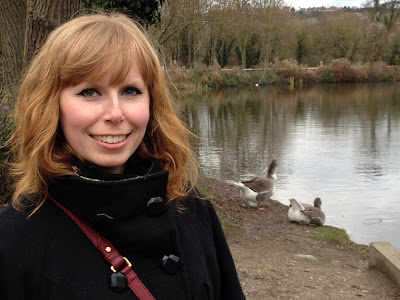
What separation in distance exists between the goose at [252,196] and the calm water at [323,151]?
4.56 feet

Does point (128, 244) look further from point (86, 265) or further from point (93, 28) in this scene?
point (93, 28)

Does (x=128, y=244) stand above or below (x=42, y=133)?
below

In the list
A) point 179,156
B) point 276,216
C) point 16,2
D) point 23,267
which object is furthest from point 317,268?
point 23,267

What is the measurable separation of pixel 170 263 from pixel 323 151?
15.6 metres

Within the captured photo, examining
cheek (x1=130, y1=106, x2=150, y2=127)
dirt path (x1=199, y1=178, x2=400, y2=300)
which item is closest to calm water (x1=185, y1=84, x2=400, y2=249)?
dirt path (x1=199, y1=178, x2=400, y2=300)

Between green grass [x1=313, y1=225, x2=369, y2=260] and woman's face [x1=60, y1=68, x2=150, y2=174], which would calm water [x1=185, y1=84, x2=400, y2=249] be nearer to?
green grass [x1=313, y1=225, x2=369, y2=260]

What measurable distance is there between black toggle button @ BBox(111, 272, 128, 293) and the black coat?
18mm

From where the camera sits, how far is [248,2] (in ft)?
128

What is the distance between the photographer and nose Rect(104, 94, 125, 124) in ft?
4.95

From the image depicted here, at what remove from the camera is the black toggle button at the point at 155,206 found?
1.52m

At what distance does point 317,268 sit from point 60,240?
6.11 metres

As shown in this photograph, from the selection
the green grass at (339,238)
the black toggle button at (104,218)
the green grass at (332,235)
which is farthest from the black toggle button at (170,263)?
the green grass at (332,235)

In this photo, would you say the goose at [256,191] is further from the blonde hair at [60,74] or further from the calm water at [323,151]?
the blonde hair at [60,74]

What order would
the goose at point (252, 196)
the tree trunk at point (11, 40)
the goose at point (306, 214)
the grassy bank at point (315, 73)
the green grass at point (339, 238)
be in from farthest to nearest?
the grassy bank at point (315, 73) → the goose at point (252, 196) → the goose at point (306, 214) → the green grass at point (339, 238) → the tree trunk at point (11, 40)
